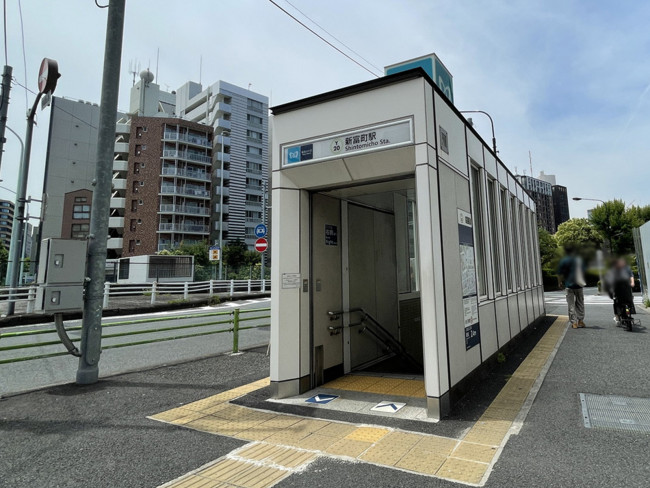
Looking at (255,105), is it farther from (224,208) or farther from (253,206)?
(224,208)

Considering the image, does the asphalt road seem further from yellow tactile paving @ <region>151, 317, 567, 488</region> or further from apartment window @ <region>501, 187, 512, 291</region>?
apartment window @ <region>501, 187, 512, 291</region>

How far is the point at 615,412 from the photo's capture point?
393 centimetres

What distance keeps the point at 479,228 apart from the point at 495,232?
4.26 feet

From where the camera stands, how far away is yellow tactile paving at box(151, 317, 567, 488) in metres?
2.84

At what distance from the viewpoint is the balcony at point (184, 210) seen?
150 feet

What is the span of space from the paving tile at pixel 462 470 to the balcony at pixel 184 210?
155 feet

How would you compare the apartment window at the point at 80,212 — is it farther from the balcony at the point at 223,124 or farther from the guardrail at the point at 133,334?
the guardrail at the point at 133,334

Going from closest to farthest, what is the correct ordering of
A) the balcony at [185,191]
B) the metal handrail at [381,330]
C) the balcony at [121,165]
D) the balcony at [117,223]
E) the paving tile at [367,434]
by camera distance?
1. the paving tile at [367,434]
2. the metal handrail at [381,330]
3. the balcony at [117,223]
4. the balcony at [185,191]
5. the balcony at [121,165]

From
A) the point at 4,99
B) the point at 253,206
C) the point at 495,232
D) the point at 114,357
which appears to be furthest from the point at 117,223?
the point at 495,232

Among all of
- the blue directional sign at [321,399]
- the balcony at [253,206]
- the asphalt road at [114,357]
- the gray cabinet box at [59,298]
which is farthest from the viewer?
the balcony at [253,206]

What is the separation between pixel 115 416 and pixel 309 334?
246 centimetres

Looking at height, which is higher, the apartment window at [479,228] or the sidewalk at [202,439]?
the apartment window at [479,228]

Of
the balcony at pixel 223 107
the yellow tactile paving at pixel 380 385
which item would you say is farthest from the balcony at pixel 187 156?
the yellow tactile paving at pixel 380 385

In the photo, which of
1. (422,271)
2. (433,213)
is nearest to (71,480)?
(422,271)
